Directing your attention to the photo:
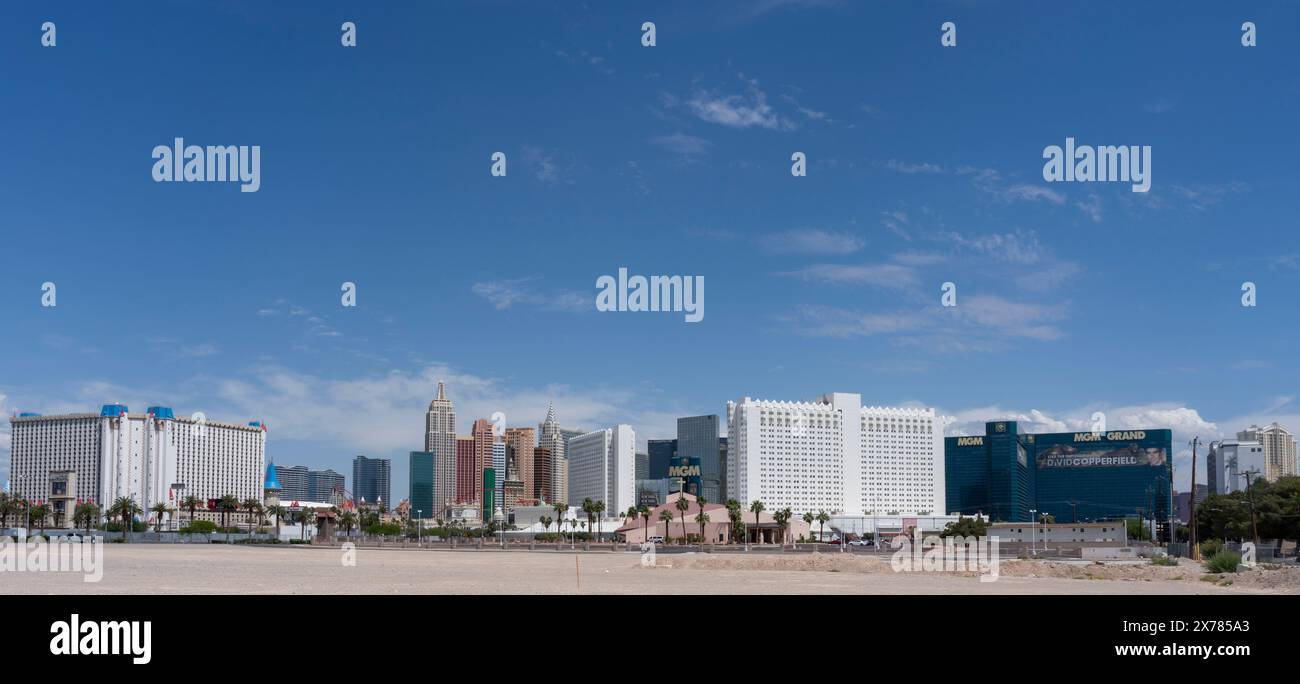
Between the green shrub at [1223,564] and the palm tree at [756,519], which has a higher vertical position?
the green shrub at [1223,564]

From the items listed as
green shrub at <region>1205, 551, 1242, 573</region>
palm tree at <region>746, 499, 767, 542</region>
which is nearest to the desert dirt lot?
green shrub at <region>1205, 551, 1242, 573</region>

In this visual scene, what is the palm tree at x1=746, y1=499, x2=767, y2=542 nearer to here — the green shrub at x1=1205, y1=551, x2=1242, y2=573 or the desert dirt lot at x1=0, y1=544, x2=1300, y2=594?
the desert dirt lot at x1=0, y1=544, x2=1300, y2=594

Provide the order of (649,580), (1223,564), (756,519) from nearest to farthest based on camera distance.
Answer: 1. (649,580)
2. (1223,564)
3. (756,519)

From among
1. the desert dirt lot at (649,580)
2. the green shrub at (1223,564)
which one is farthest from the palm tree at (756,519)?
the green shrub at (1223,564)

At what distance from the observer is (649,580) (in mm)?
53531

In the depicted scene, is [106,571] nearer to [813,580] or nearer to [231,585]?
[231,585]

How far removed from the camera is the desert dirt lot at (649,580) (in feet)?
147

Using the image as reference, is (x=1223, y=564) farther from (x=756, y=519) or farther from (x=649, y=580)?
(x=756, y=519)

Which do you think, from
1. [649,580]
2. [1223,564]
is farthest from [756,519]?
[649,580]

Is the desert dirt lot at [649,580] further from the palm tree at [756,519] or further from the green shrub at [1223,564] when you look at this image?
the palm tree at [756,519]
